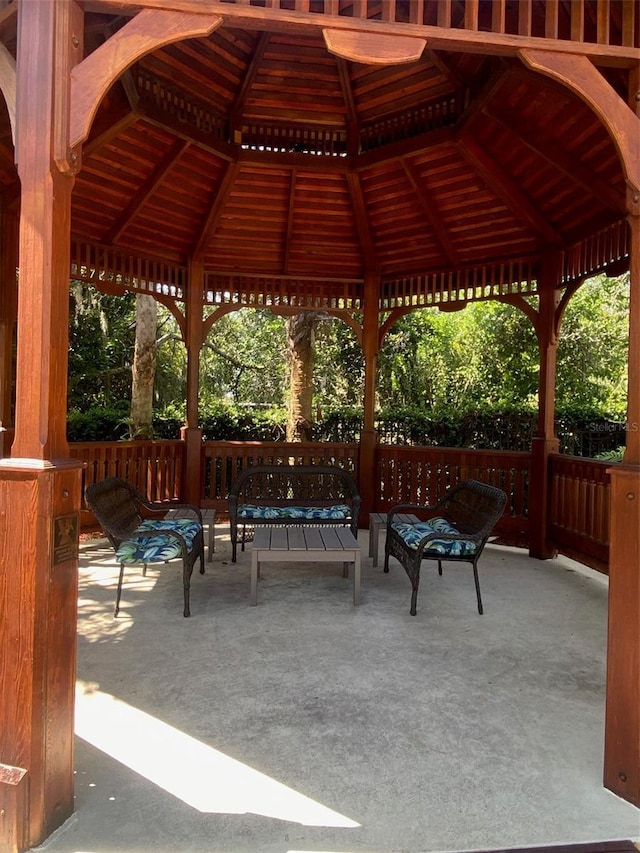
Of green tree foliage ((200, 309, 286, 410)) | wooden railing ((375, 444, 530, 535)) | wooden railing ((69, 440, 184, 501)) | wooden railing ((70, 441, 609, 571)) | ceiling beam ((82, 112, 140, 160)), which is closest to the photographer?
ceiling beam ((82, 112, 140, 160))

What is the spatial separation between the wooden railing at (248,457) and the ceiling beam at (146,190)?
2551 mm

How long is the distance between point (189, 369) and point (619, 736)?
18.2 ft

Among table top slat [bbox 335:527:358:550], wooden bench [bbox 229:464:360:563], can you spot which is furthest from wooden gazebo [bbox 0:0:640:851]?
table top slat [bbox 335:527:358:550]

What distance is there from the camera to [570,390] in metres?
12.4

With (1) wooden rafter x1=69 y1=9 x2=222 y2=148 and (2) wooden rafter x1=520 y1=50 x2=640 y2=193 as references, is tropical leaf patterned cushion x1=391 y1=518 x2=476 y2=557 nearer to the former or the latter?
(2) wooden rafter x1=520 y1=50 x2=640 y2=193

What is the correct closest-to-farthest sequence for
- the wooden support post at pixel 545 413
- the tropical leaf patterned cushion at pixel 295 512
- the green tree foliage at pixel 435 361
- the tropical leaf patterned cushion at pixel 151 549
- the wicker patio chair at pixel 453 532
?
1. the tropical leaf patterned cushion at pixel 151 549
2. the wicker patio chair at pixel 453 532
3. the tropical leaf patterned cushion at pixel 295 512
4. the wooden support post at pixel 545 413
5. the green tree foliage at pixel 435 361

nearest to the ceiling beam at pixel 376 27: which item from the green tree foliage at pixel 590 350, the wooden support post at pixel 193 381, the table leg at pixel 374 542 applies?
the table leg at pixel 374 542

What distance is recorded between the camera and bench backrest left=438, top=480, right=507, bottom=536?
4078 millimetres

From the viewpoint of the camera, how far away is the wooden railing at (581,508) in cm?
488

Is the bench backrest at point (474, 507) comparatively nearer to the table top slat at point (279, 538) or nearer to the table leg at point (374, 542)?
the table leg at point (374, 542)

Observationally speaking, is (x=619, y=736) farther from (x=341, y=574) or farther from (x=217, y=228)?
(x=217, y=228)

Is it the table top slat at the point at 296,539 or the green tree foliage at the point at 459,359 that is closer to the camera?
the table top slat at the point at 296,539

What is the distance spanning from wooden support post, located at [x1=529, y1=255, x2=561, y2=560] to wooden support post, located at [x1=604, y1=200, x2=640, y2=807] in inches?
144

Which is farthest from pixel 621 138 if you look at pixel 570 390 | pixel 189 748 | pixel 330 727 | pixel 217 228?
pixel 570 390
